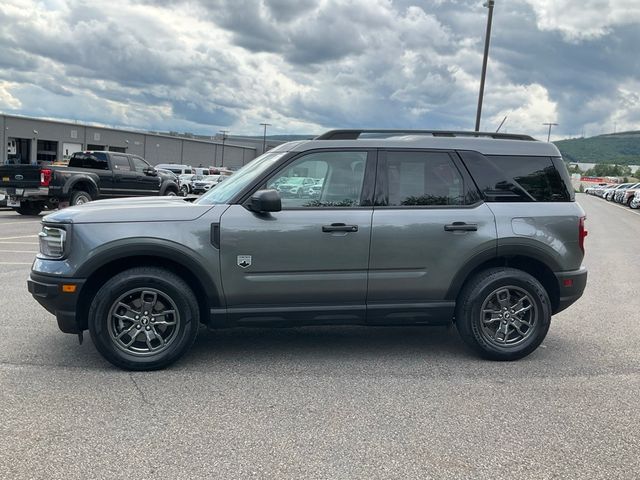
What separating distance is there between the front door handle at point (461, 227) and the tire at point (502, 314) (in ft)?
1.43

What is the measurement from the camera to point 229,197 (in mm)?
4695

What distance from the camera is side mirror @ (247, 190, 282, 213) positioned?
4.38m

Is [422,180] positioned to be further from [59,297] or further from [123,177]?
[123,177]

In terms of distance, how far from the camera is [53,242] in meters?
4.47

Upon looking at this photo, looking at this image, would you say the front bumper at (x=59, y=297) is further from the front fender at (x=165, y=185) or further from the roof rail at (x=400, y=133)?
the front fender at (x=165, y=185)

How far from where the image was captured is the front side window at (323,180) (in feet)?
15.5

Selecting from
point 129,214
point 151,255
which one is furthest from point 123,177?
point 151,255

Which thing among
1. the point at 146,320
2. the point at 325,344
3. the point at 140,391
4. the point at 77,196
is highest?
the point at 77,196

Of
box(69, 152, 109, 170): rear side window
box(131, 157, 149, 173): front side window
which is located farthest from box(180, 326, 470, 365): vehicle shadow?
Result: box(131, 157, 149, 173): front side window

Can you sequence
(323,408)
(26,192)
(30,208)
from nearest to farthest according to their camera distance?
(323,408) < (26,192) < (30,208)

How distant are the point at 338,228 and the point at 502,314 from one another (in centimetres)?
168

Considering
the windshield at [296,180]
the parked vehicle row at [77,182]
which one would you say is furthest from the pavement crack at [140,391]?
the parked vehicle row at [77,182]

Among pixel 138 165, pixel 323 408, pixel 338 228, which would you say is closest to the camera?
pixel 323 408

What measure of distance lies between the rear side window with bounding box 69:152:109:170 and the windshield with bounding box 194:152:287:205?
13351mm
